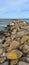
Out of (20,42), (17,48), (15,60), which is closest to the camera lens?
(15,60)

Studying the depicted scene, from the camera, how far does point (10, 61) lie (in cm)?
416

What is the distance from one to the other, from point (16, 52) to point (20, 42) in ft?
2.26

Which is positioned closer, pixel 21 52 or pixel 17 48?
pixel 21 52

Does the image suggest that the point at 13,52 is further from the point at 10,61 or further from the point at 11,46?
the point at 11,46

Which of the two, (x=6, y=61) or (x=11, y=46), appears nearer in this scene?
(x=6, y=61)

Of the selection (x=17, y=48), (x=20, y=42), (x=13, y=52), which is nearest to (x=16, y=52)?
(x=13, y=52)

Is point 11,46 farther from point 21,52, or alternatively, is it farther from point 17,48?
point 21,52

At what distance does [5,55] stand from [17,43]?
61 centimetres

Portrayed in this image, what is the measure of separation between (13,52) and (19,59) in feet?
0.64

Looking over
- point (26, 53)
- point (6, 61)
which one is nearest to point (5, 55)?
point (6, 61)

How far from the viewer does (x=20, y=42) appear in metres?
4.89

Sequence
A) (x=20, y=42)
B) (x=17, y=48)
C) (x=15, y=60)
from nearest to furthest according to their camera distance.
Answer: (x=15, y=60) < (x=17, y=48) < (x=20, y=42)

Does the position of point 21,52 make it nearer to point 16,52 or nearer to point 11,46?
point 16,52

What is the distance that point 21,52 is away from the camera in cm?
430
